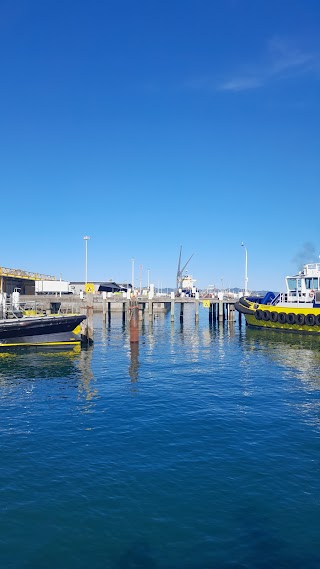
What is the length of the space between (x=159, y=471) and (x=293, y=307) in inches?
1825

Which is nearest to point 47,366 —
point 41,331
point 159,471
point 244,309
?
point 41,331

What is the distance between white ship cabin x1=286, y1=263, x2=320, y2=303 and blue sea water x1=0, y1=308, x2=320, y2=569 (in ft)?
103

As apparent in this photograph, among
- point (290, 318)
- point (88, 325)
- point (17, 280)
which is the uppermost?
point (17, 280)

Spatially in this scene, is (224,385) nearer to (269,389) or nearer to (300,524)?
(269,389)

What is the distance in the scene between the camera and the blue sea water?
31.2 ft

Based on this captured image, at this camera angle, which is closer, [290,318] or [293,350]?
[293,350]

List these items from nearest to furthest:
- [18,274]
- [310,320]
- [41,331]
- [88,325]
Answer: [41,331]
[88,325]
[310,320]
[18,274]

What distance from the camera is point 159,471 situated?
13.3 metres

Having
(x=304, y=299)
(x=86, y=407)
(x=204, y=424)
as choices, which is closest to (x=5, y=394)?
(x=86, y=407)

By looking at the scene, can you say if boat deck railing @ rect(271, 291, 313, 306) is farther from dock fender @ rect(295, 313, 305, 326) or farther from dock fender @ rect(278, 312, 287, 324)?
dock fender @ rect(295, 313, 305, 326)

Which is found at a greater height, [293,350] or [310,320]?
[310,320]

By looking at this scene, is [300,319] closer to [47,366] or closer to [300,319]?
[300,319]

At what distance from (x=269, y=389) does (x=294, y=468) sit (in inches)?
431

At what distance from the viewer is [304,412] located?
1978 centimetres
